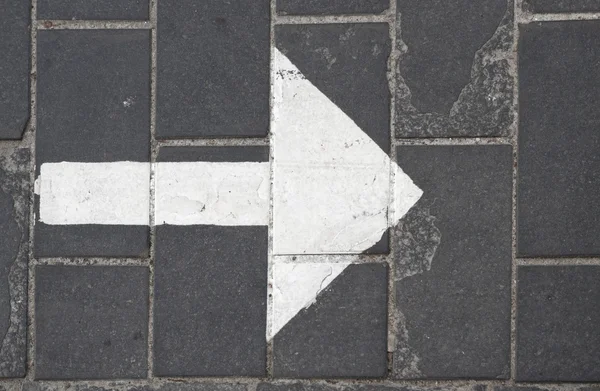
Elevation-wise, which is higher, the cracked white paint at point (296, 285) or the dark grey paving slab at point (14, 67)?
the dark grey paving slab at point (14, 67)

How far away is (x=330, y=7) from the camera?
2361mm

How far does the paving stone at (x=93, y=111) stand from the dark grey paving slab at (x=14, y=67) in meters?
0.06

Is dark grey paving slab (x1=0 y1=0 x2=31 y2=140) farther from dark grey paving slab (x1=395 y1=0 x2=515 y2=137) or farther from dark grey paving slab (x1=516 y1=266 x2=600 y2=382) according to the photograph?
dark grey paving slab (x1=516 y1=266 x2=600 y2=382)

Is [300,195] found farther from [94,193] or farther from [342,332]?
[94,193]

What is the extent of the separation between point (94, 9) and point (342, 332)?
1640 millimetres

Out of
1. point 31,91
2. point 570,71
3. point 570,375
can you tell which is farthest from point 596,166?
point 31,91

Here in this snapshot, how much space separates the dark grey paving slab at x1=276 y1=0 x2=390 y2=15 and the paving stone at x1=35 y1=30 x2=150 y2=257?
0.57 metres

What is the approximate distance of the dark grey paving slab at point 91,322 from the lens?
2375mm

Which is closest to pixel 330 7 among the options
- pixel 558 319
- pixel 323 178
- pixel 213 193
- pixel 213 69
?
pixel 213 69

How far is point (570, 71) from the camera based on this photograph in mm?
2314

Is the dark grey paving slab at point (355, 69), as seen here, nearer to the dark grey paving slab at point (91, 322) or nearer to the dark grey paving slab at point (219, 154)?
the dark grey paving slab at point (219, 154)

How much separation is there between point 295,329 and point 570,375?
1.10m

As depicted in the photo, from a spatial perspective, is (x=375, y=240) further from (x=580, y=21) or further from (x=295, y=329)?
(x=580, y=21)

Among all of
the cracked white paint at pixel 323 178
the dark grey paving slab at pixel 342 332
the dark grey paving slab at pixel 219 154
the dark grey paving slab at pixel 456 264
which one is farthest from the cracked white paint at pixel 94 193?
the dark grey paving slab at pixel 456 264
